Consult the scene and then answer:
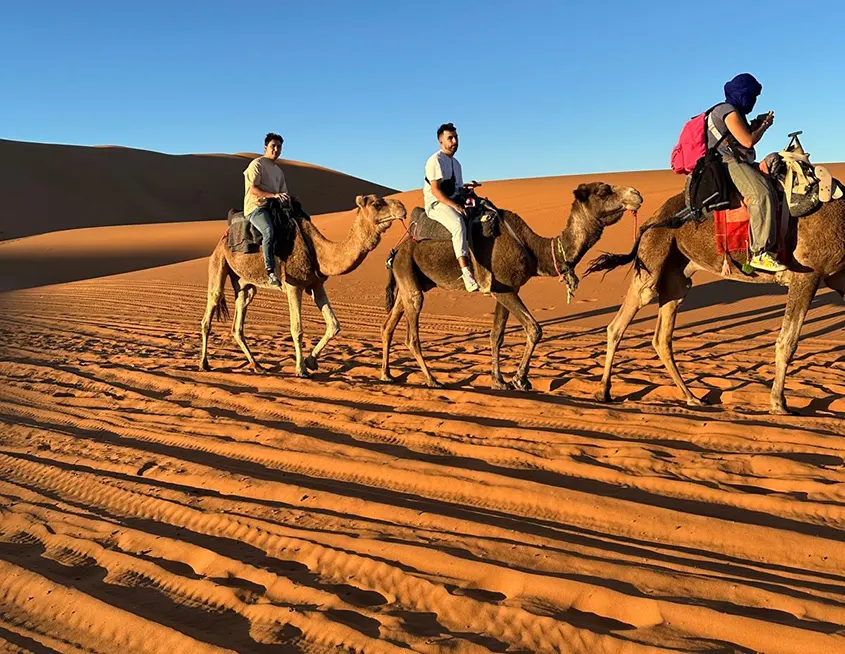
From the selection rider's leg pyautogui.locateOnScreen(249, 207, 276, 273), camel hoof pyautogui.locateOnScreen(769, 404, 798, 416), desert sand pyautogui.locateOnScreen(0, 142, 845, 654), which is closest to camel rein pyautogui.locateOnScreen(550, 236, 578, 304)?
desert sand pyautogui.locateOnScreen(0, 142, 845, 654)

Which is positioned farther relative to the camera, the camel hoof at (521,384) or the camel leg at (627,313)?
the camel hoof at (521,384)

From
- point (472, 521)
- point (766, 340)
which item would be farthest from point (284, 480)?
point (766, 340)

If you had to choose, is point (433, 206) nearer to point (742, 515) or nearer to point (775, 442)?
point (775, 442)

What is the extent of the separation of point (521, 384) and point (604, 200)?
1940 millimetres

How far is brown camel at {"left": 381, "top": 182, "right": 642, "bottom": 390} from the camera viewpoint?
7480mm

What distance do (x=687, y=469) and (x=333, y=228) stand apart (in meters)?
32.6

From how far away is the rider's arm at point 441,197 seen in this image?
795cm

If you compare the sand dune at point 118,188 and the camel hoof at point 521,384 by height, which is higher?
the sand dune at point 118,188

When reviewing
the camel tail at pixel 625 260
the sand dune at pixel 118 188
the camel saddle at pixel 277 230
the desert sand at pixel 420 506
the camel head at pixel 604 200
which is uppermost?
the sand dune at pixel 118 188

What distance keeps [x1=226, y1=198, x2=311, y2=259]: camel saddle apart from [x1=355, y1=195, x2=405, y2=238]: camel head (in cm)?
95

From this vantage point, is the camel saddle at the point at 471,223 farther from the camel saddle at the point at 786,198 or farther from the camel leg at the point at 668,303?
the camel saddle at the point at 786,198

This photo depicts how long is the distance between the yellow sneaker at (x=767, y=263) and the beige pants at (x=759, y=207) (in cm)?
5

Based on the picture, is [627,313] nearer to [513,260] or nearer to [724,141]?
[513,260]

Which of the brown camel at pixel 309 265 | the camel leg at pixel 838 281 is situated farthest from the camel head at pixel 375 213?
the camel leg at pixel 838 281
